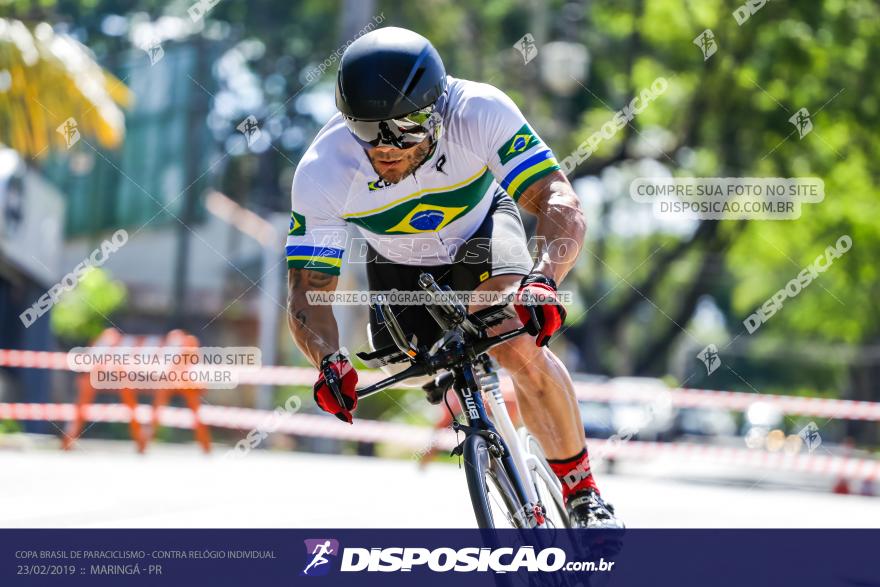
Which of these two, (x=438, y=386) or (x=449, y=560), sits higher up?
(x=438, y=386)

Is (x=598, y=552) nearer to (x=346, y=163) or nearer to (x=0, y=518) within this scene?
(x=346, y=163)

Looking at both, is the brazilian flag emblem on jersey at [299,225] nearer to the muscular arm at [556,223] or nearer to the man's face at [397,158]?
the man's face at [397,158]

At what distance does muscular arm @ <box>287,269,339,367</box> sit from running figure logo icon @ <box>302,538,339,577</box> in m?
0.87

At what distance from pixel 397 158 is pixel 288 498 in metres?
4.54

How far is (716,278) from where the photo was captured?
958 inches

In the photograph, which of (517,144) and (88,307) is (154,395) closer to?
(517,144)

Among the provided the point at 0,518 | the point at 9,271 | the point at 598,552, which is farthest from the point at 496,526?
the point at 9,271

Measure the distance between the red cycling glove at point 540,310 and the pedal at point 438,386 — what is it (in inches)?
17.6

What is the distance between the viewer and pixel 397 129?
12.5 feet

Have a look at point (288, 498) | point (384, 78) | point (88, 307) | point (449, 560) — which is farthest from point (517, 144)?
point (88, 307)

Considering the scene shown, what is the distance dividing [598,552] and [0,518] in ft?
12.2

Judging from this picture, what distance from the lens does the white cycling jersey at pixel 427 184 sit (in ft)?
13.5

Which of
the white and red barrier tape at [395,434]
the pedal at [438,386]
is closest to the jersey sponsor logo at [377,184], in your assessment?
the pedal at [438,386]

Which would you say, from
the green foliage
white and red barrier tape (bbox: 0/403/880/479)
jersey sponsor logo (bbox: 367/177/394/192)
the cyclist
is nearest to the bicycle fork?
the cyclist
